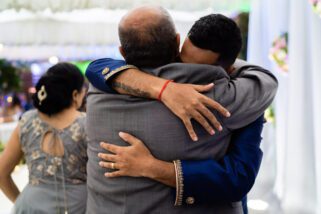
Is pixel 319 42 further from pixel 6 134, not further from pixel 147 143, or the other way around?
pixel 6 134

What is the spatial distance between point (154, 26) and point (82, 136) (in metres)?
0.74

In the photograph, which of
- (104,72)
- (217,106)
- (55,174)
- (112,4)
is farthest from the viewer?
(112,4)

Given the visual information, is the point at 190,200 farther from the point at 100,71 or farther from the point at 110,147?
the point at 100,71

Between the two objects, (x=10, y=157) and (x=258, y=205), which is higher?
(x=10, y=157)

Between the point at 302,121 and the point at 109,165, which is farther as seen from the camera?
the point at 302,121

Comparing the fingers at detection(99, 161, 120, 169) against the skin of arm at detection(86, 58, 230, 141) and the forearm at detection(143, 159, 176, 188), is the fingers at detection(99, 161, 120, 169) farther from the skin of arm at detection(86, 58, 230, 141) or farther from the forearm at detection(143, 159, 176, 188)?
the skin of arm at detection(86, 58, 230, 141)

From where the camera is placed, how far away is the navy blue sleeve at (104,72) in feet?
3.07

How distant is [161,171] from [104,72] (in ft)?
1.08

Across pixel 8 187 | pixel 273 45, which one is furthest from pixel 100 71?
pixel 273 45

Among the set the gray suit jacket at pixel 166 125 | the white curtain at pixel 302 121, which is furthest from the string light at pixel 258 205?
the gray suit jacket at pixel 166 125

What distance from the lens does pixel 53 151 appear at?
1.43 metres

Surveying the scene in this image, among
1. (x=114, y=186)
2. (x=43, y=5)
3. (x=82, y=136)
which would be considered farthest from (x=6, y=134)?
(x=114, y=186)

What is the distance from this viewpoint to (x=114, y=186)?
91cm

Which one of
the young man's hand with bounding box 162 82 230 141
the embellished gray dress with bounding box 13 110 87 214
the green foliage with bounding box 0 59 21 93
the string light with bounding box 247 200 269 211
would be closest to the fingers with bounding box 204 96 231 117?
the young man's hand with bounding box 162 82 230 141
